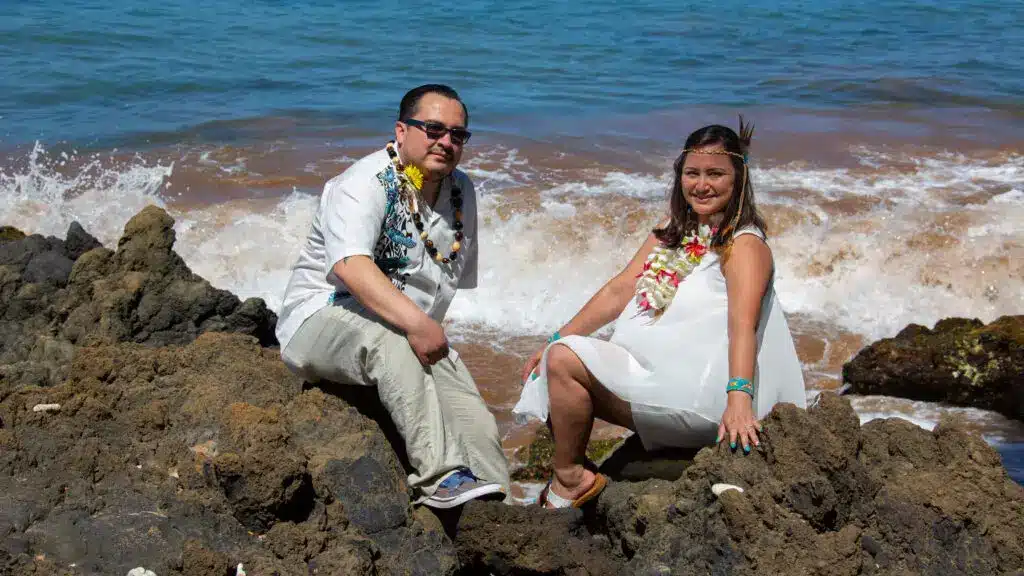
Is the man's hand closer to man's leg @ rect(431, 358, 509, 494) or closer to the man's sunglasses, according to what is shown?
man's leg @ rect(431, 358, 509, 494)

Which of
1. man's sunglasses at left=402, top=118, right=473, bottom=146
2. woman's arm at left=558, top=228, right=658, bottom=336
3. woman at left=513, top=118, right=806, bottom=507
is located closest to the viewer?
woman at left=513, top=118, right=806, bottom=507

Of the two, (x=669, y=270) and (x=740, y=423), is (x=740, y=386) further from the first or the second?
(x=669, y=270)

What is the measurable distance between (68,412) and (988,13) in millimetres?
24353

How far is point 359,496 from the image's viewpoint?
3.93 m

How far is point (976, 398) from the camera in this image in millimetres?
7000

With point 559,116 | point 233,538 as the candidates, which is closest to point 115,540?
point 233,538

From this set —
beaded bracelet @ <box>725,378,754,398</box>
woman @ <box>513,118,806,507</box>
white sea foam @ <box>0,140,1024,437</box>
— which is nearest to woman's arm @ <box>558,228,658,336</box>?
woman @ <box>513,118,806,507</box>

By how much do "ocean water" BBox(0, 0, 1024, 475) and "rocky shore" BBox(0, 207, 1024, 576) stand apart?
9.80 ft

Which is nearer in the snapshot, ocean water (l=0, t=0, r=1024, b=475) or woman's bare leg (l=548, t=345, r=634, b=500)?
woman's bare leg (l=548, t=345, r=634, b=500)

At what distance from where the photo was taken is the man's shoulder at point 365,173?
448 centimetres

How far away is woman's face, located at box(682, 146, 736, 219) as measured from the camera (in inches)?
169

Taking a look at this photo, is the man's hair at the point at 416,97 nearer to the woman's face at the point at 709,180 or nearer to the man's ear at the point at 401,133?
the man's ear at the point at 401,133

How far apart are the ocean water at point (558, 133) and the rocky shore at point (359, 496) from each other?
299 cm

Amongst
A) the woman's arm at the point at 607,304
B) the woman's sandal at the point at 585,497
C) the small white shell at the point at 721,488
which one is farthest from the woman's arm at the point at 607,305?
the small white shell at the point at 721,488
